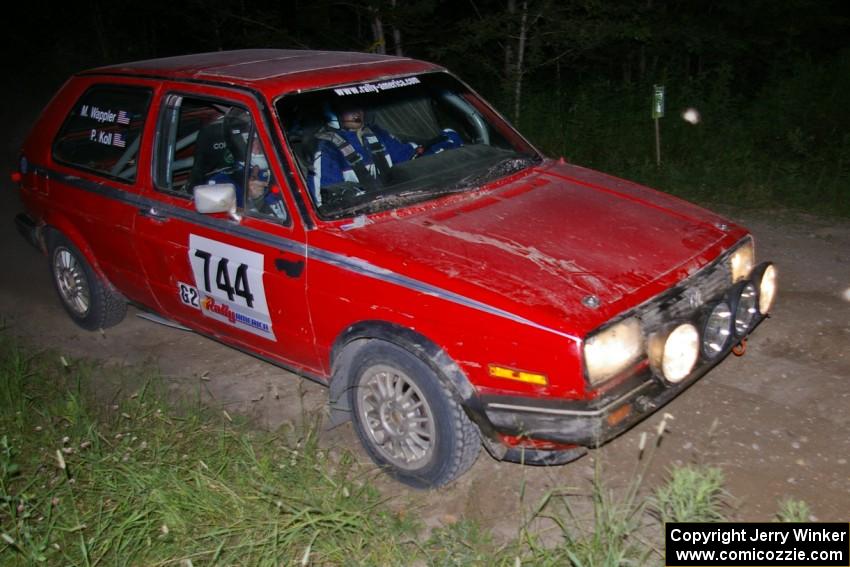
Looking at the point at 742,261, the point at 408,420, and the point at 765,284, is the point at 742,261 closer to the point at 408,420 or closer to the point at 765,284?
the point at 765,284

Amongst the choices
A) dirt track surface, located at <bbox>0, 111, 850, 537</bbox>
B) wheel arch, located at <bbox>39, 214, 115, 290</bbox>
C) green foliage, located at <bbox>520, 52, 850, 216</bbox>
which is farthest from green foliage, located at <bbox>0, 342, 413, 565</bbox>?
green foliage, located at <bbox>520, 52, 850, 216</bbox>

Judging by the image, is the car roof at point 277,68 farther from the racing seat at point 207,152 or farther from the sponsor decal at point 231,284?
the sponsor decal at point 231,284

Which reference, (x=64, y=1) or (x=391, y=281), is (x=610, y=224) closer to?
(x=391, y=281)

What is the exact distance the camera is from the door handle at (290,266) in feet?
12.6

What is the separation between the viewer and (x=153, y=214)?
14.8 feet

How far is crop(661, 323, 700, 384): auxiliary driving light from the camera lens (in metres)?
3.32

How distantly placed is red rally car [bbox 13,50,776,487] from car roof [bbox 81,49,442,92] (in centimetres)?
2

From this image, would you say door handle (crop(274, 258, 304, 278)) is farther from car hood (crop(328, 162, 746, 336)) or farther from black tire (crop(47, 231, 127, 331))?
black tire (crop(47, 231, 127, 331))

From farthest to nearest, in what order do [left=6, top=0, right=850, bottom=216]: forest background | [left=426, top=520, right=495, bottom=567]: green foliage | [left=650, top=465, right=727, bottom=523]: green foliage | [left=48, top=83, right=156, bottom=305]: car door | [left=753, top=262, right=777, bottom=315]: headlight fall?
[left=6, top=0, right=850, bottom=216]: forest background < [left=48, top=83, right=156, bottom=305]: car door < [left=753, top=262, right=777, bottom=315]: headlight < [left=426, top=520, right=495, bottom=567]: green foliage < [left=650, top=465, right=727, bottom=523]: green foliage

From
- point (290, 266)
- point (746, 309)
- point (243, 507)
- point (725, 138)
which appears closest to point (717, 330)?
point (746, 309)

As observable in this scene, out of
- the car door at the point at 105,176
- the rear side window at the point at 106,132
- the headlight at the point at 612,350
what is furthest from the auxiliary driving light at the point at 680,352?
the rear side window at the point at 106,132

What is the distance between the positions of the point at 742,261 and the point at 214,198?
2577 millimetres

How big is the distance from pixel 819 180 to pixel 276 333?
611 cm

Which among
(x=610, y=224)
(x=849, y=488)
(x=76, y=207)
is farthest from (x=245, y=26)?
(x=849, y=488)
